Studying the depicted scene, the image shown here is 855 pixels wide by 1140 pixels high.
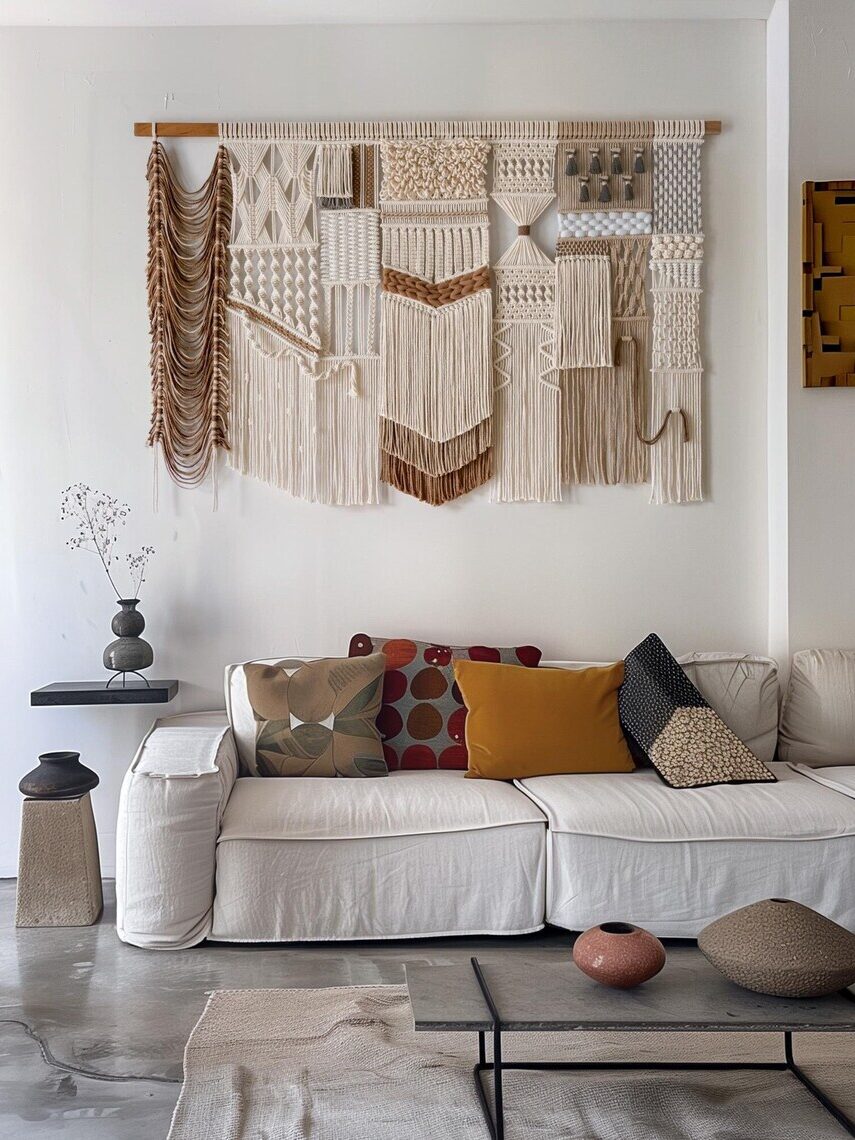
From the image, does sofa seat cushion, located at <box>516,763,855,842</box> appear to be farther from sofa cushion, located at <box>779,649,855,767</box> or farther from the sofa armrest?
the sofa armrest

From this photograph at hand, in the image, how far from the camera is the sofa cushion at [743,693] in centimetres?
347

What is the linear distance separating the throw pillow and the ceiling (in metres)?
2.17

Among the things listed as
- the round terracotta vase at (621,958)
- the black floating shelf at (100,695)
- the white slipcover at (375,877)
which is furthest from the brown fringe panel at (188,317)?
the round terracotta vase at (621,958)

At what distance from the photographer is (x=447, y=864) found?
111 inches

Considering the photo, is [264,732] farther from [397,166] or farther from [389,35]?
[389,35]

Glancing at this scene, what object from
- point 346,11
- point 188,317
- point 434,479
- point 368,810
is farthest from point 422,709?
point 346,11

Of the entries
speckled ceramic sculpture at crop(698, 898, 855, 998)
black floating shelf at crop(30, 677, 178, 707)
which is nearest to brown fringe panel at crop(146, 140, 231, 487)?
black floating shelf at crop(30, 677, 178, 707)

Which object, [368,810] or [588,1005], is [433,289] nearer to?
[368,810]

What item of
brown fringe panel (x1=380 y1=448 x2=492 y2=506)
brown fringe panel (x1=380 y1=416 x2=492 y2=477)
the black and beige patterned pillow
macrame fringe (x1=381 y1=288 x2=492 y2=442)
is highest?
macrame fringe (x1=381 y1=288 x2=492 y2=442)

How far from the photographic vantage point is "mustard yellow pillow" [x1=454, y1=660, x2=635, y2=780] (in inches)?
127

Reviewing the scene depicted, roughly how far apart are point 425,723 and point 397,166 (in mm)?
1890

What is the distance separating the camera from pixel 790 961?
1.79 m

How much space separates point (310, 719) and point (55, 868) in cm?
84

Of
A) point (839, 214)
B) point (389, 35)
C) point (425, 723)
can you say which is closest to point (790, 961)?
point (425, 723)
